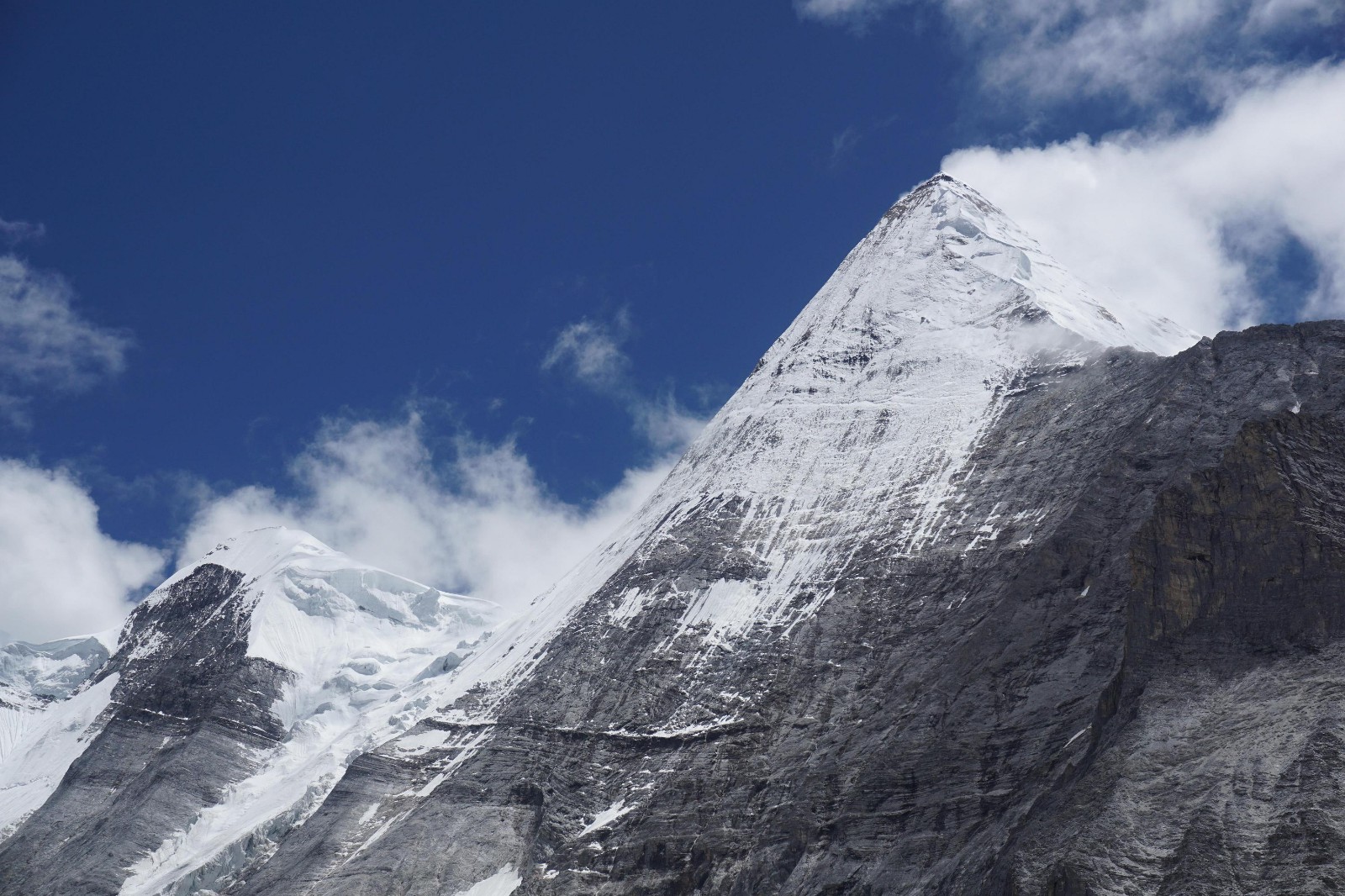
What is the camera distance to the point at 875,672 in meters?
93.6

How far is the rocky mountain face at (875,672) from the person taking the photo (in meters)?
60.9

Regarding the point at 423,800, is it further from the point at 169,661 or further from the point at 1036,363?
the point at 169,661

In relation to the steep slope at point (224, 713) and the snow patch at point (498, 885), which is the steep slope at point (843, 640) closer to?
the snow patch at point (498, 885)

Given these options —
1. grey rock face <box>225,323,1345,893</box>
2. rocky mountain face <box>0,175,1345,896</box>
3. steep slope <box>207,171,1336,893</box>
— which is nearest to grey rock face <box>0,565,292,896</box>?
rocky mountain face <box>0,175,1345,896</box>

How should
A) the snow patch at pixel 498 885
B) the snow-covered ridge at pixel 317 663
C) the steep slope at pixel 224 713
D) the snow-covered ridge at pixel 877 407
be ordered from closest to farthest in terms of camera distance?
the snow patch at pixel 498 885
the snow-covered ridge at pixel 877 407
the snow-covered ridge at pixel 317 663
the steep slope at pixel 224 713

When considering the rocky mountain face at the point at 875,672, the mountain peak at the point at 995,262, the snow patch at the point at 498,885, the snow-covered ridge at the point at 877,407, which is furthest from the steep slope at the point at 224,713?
the mountain peak at the point at 995,262

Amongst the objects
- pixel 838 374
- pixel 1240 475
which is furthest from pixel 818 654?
pixel 838 374

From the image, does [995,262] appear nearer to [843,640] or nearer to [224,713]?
[843,640]

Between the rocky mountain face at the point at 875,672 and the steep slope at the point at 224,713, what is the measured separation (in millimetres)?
582

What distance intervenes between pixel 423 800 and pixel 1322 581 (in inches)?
2718

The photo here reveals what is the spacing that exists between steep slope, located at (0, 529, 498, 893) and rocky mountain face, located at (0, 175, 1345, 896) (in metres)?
0.58

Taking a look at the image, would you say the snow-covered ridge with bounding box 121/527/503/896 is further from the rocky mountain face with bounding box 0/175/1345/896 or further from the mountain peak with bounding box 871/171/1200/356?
the mountain peak with bounding box 871/171/1200/356

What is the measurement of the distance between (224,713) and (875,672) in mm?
86665

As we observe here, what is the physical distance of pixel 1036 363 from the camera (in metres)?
121
